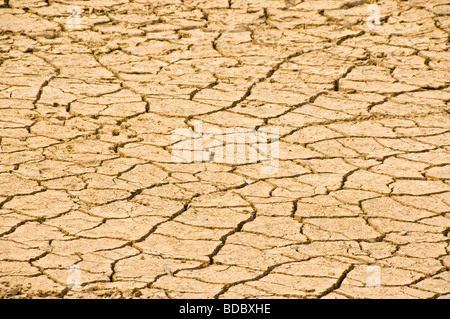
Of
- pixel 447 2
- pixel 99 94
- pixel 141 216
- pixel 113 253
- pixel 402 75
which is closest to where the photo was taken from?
pixel 113 253

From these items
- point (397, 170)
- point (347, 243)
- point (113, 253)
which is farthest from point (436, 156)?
point (113, 253)

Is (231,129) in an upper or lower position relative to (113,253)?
upper

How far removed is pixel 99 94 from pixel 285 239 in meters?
2.20

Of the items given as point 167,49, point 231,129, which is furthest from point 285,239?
point 167,49

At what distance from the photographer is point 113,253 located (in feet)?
10.9

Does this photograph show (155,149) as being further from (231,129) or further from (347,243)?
(347,243)

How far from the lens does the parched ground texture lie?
10.5 feet

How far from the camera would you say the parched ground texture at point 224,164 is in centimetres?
321

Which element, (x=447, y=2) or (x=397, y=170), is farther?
(x=447, y=2)

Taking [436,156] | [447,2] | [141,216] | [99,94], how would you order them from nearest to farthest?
[141,216] < [436,156] < [99,94] < [447,2]

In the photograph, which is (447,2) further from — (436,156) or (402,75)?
(436,156)

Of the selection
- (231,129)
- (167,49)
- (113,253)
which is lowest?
(113,253)

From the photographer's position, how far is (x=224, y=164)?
13.8ft

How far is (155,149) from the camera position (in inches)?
172
